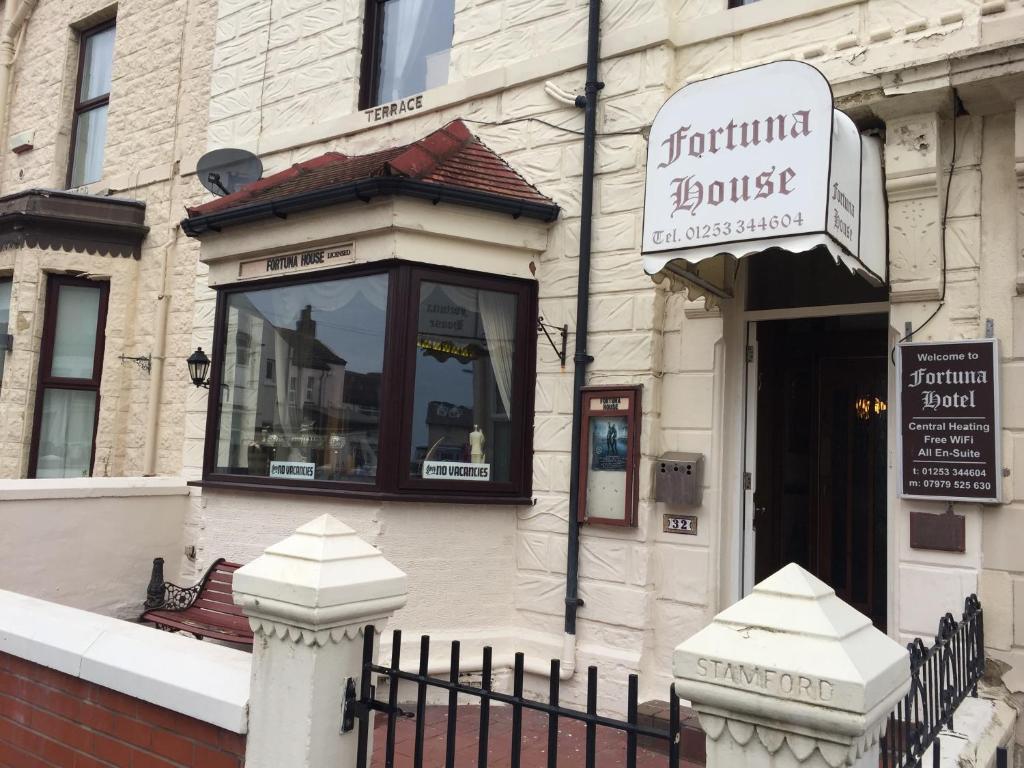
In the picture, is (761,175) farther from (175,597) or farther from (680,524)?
(175,597)

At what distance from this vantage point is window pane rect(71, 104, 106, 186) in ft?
33.7

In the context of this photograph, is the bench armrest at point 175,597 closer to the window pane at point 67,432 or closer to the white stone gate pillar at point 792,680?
the window pane at point 67,432

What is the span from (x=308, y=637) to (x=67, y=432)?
297 inches

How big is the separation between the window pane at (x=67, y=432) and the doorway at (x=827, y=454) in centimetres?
706

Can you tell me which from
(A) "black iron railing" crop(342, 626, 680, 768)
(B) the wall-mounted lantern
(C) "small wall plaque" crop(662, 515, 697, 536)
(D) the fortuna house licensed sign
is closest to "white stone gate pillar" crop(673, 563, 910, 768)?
(A) "black iron railing" crop(342, 626, 680, 768)

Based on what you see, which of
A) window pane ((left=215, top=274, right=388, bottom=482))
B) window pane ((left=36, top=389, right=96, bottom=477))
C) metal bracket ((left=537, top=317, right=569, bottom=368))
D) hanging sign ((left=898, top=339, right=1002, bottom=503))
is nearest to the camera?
hanging sign ((left=898, top=339, right=1002, bottom=503))

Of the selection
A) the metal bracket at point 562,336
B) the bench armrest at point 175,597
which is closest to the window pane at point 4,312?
the bench armrest at point 175,597

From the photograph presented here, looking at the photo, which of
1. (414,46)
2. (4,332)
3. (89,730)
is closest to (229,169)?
(414,46)

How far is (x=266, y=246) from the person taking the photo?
21.4 feet

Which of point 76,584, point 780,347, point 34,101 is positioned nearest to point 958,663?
point 780,347

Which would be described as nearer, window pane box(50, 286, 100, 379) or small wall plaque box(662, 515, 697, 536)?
small wall plaque box(662, 515, 697, 536)

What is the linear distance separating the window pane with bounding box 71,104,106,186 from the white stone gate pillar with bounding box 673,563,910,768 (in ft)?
33.8

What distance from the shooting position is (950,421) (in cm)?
436

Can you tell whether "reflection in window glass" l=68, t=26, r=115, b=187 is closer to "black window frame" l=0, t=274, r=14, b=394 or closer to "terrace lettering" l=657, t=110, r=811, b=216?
"black window frame" l=0, t=274, r=14, b=394
